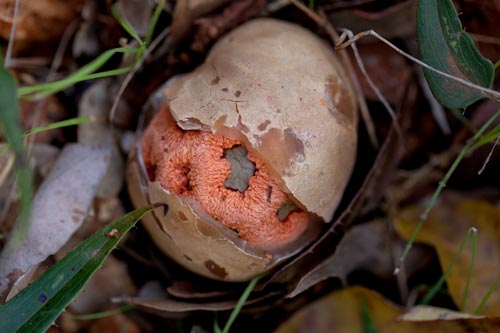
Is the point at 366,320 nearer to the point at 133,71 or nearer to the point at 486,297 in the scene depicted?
the point at 486,297

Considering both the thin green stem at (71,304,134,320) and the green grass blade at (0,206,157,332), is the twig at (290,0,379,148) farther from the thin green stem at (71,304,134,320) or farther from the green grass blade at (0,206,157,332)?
the thin green stem at (71,304,134,320)

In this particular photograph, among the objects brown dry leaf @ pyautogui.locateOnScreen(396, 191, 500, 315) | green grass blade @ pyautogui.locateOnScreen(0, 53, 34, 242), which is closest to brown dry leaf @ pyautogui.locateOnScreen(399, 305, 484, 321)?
brown dry leaf @ pyautogui.locateOnScreen(396, 191, 500, 315)

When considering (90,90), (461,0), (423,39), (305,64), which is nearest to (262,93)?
(305,64)

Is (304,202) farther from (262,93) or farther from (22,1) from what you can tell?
(22,1)

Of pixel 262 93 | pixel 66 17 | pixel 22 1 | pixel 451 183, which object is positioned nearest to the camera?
pixel 262 93

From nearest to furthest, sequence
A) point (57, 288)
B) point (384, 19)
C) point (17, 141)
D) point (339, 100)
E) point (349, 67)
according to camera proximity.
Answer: point (17, 141), point (57, 288), point (339, 100), point (349, 67), point (384, 19)

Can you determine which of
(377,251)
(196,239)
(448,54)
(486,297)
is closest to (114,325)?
(196,239)
